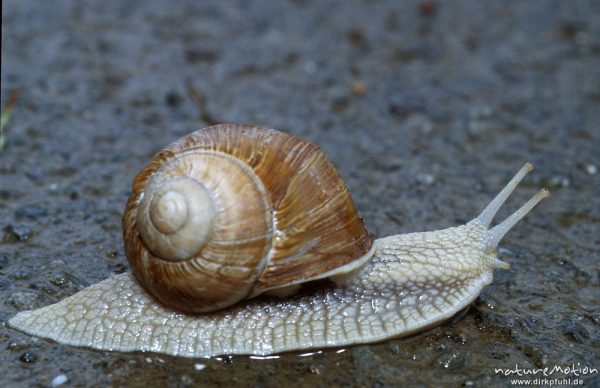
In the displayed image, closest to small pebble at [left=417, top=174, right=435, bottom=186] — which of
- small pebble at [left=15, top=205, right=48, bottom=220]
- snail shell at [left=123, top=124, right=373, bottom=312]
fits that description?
snail shell at [left=123, top=124, right=373, bottom=312]

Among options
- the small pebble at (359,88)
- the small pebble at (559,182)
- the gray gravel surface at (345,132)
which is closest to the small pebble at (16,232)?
the gray gravel surface at (345,132)

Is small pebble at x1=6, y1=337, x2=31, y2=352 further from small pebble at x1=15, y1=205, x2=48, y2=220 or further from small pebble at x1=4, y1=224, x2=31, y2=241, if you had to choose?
small pebble at x1=15, y1=205, x2=48, y2=220

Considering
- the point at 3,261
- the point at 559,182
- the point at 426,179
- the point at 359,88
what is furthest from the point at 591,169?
the point at 3,261

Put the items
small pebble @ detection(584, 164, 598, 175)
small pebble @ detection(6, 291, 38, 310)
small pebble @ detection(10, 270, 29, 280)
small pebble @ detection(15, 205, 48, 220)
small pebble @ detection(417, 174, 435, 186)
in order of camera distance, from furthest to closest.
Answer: small pebble @ detection(584, 164, 598, 175)
small pebble @ detection(417, 174, 435, 186)
small pebble @ detection(15, 205, 48, 220)
small pebble @ detection(10, 270, 29, 280)
small pebble @ detection(6, 291, 38, 310)

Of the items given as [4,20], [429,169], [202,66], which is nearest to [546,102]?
[429,169]

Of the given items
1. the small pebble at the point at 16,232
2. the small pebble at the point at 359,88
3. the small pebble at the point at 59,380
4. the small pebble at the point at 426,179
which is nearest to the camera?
the small pebble at the point at 59,380

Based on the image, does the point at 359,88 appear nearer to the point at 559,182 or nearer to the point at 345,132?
the point at 345,132

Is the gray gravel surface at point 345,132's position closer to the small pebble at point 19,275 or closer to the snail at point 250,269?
the small pebble at point 19,275
